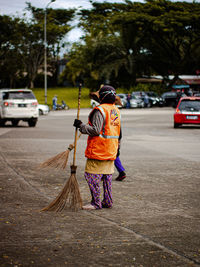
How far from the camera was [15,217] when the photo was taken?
20.1ft

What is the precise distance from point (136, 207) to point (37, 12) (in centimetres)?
6465

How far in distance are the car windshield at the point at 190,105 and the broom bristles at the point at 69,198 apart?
17548mm

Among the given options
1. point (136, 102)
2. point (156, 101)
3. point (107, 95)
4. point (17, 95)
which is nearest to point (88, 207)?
point (107, 95)

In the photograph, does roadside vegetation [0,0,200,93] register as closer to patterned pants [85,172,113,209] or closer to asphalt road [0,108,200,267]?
asphalt road [0,108,200,267]

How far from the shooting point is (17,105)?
24.0 m

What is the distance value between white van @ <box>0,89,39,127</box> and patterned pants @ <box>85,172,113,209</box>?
1768 cm

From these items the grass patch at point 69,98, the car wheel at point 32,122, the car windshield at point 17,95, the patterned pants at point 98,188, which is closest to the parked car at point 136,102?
the grass patch at point 69,98

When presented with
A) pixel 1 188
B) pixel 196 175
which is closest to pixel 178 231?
pixel 1 188

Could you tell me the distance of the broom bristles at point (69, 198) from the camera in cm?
654

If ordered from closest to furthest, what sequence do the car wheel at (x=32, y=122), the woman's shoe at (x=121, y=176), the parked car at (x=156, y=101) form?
the woman's shoe at (x=121, y=176) → the car wheel at (x=32, y=122) → the parked car at (x=156, y=101)

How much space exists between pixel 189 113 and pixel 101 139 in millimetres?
17469

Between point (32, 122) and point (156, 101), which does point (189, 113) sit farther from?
point (156, 101)

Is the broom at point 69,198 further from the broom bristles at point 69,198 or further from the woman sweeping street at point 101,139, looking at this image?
the woman sweeping street at point 101,139

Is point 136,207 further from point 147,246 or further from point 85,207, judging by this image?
point 147,246
